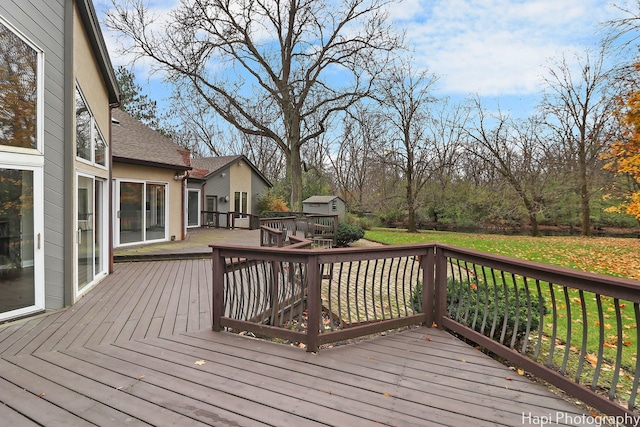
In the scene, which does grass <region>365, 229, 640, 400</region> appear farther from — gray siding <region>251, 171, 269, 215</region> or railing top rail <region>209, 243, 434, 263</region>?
gray siding <region>251, 171, 269, 215</region>

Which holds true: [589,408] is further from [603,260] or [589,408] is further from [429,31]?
[429,31]

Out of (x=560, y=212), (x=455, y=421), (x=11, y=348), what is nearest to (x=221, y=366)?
(x=455, y=421)

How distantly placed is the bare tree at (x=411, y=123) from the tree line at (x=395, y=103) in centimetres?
7

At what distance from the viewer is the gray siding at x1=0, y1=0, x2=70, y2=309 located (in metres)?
3.98

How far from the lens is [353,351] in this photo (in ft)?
10.1

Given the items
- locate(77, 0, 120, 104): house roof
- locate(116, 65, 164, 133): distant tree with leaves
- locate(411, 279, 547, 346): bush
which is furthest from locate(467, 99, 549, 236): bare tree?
locate(116, 65, 164, 133): distant tree with leaves

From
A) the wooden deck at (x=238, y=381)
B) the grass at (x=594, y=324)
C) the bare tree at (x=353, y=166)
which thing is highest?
the bare tree at (x=353, y=166)

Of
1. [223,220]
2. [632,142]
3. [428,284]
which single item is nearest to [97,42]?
A: [428,284]

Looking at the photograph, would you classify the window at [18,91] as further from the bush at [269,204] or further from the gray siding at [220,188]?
the bush at [269,204]

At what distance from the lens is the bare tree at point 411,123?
19.0m

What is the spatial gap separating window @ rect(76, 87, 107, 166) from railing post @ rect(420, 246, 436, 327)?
16.3 feet

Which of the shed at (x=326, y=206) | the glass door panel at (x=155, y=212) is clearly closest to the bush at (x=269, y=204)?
the shed at (x=326, y=206)

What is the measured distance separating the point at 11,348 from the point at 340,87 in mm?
15136

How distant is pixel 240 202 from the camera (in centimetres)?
1933
